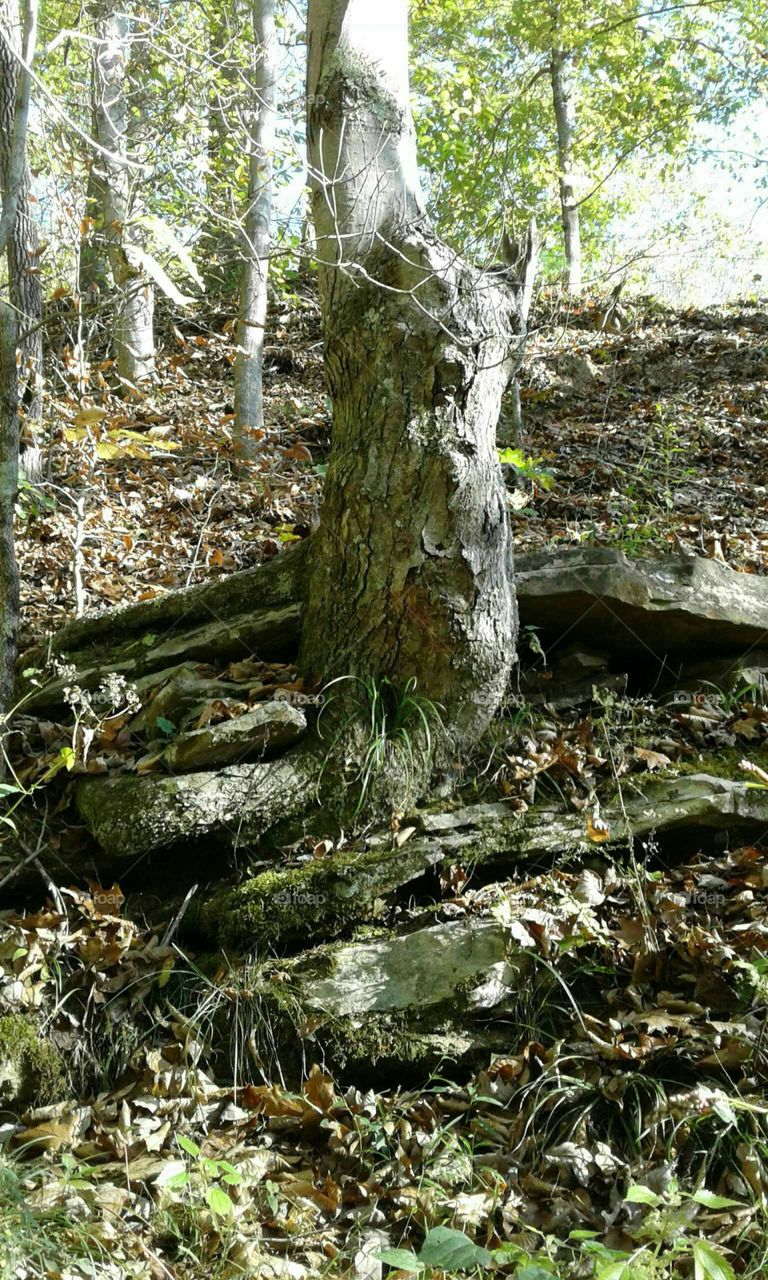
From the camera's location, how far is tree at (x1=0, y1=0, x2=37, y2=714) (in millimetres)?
3742

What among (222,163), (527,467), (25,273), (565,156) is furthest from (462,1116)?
(565,156)

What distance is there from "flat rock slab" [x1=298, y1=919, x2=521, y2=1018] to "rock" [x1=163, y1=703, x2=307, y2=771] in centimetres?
89

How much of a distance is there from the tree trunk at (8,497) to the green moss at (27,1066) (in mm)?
1180

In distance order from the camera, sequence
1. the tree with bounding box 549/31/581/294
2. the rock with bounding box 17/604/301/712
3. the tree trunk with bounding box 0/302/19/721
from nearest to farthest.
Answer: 1. the tree trunk with bounding box 0/302/19/721
2. the rock with bounding box 17/604/301/712
3. the tree with bounding box 549/31/581/294

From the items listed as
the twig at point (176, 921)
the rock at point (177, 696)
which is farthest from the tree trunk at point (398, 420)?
the twig at point (176, 921)

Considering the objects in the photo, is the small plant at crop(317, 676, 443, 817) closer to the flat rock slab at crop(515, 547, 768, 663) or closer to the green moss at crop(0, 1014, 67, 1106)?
the flat rock slab at crop(515, 547, 768, 663)

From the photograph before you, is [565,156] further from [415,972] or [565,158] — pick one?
[415,972]

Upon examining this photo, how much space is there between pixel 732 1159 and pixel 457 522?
96.7 inches

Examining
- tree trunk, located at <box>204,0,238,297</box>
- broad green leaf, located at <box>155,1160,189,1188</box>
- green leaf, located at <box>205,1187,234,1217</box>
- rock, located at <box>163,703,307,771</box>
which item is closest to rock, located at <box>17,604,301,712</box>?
rock, located at <box>163,703,307,771</box>

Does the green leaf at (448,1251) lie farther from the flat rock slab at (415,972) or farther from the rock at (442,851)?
the rock at (442,851)

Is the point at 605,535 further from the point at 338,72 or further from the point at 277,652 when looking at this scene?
the point at 338,72

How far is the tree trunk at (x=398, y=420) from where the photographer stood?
3.79 meters

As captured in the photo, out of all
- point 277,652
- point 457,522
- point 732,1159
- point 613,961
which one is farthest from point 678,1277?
point 277,652

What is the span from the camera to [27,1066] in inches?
Answer: 127
